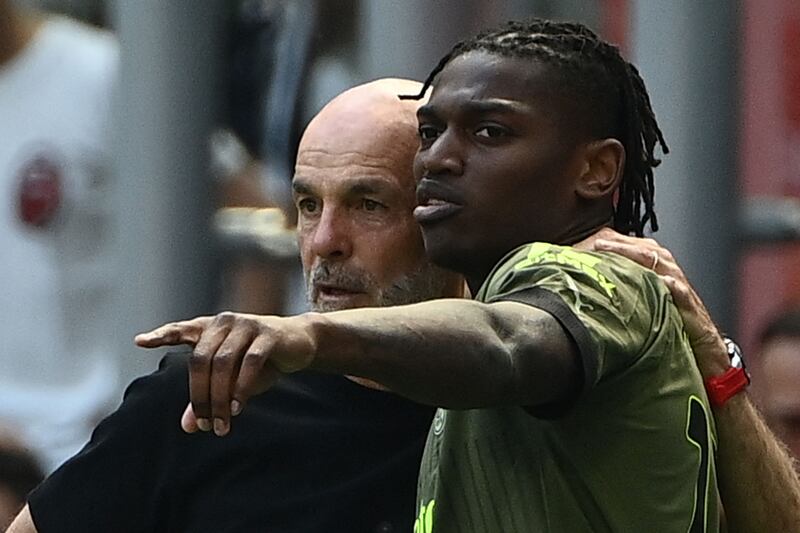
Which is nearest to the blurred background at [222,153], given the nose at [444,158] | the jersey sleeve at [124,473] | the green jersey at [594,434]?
the jersey sleeve at [124,473]

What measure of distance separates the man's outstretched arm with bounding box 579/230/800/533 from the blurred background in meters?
1.21

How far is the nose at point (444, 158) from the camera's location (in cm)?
300

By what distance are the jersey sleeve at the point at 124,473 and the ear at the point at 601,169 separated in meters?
0.79

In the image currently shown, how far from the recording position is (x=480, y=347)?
264cm

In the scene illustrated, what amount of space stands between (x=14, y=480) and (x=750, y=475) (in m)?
2.52

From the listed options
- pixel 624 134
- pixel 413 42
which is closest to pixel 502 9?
pixel 413 42

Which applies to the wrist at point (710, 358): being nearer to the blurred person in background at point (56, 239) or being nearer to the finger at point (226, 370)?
the finger at point (226, 370)

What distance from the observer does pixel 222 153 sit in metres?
5.90

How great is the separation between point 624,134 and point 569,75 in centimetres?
13

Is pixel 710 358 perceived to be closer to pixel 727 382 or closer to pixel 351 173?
pixel 727 382

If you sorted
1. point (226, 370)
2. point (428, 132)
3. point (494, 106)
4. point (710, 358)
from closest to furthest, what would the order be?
point (226, 370)
point (494, 106)
point (428, 132)
point (710, 358)

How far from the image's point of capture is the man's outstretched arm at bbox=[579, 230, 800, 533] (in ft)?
10.4

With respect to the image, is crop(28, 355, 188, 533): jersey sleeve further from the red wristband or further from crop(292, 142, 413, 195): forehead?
the red wristband

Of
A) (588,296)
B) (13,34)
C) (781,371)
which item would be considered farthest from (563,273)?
(13,34)
